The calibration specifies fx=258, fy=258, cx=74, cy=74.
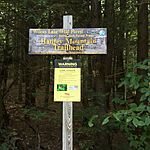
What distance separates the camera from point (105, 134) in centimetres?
531

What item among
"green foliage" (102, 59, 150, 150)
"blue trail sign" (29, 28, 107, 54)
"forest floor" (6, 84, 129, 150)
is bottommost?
"forest floor" (6, 84, 129, 150)

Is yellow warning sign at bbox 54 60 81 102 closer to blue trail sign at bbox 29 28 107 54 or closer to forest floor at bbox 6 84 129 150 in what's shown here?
blue trail sign at bbox 29 28 107 54

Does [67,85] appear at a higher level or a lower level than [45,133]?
higher

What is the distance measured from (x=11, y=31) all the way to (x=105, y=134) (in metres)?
3.35

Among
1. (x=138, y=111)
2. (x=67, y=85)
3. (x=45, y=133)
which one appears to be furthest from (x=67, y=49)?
(x=45, y=133)

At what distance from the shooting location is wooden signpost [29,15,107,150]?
10.9 feet

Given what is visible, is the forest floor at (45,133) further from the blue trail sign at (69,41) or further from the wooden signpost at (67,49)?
the blue trail sign at (69,41)

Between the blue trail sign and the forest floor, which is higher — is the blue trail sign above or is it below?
above

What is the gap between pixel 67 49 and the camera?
3.37 meters

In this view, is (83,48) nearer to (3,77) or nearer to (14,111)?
(3,77)

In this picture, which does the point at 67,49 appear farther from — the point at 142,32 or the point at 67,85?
the point at 142,32

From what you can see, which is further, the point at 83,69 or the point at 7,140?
the point at 83,69

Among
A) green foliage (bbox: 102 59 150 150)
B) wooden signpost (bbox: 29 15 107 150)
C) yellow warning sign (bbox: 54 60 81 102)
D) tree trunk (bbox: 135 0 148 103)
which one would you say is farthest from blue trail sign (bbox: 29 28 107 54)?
tree trunk (bbox: 135 0 148 103)

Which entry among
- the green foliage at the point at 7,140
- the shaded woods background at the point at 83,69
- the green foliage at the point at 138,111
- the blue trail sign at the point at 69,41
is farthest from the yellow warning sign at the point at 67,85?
the green foliage at the point at 7,140
